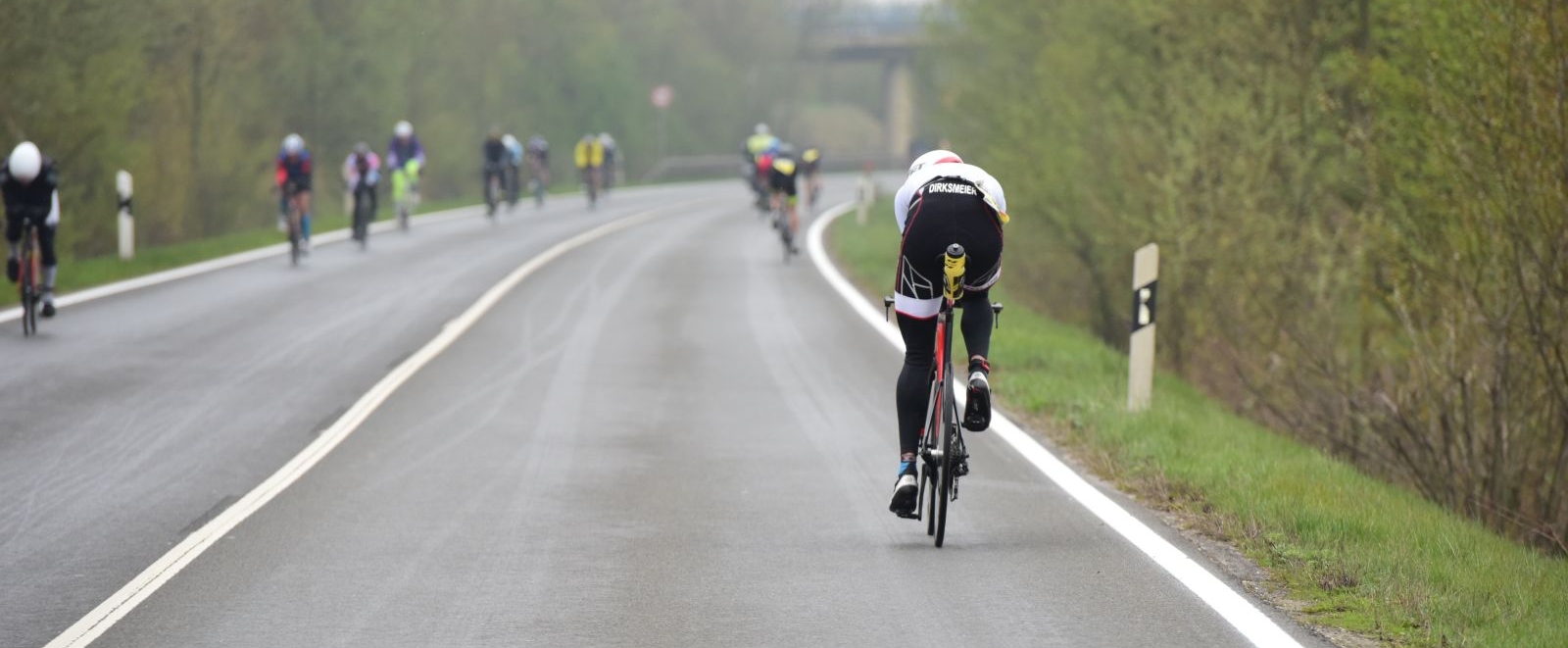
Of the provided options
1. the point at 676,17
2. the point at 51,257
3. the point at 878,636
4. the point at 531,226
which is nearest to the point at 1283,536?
the point at 878,636

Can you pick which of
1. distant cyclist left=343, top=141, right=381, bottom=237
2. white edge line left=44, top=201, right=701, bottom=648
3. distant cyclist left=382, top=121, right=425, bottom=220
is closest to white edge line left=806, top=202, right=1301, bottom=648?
white edge line left=44, top=201, right=701, bottom=648

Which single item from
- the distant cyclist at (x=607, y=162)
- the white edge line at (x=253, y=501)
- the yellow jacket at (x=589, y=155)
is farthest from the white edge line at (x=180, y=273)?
the distant cyclist at (x=607, y=162)

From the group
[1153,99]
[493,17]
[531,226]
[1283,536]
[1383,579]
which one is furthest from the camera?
[493,17]

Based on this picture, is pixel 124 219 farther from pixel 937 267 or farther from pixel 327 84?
pixel 327 84

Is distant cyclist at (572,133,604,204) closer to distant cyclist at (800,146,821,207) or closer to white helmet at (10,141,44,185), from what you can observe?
distant cyclist at (800,146,821,207)

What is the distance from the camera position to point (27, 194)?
52.3 feet

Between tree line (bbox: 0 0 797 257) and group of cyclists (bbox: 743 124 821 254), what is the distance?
1018cm

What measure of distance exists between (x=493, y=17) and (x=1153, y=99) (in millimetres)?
43141

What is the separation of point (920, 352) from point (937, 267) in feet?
1.47

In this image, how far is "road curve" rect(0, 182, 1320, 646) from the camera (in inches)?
264

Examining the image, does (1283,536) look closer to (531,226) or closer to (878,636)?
(878,636)

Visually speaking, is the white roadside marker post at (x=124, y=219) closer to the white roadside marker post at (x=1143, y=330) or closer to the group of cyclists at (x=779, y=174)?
the group of cyclists at (x=779, y=174)

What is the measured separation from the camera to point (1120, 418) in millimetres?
11484

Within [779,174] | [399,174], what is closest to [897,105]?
[399,174]
